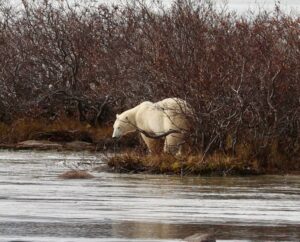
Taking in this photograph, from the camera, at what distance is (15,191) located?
1798 centimetres

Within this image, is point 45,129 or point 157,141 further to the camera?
point 45,129

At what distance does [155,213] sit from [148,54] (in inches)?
635

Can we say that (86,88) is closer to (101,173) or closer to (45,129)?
→ (45,129)

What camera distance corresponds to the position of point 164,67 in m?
25.7

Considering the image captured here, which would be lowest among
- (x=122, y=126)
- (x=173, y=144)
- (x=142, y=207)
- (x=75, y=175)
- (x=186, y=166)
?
(x=142, y=207)

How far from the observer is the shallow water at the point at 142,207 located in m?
12.6

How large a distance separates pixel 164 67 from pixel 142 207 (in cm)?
1034

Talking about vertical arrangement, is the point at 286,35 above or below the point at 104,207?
above

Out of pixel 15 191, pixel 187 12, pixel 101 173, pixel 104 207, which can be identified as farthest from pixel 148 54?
pixel 104 207

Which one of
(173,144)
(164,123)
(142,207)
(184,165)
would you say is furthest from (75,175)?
(142,207)

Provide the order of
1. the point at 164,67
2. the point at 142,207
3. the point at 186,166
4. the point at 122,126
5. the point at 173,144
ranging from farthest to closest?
the point at 122,126, the point at 164,67, the point at 173,144, the point at 186,166, the point at 142,207

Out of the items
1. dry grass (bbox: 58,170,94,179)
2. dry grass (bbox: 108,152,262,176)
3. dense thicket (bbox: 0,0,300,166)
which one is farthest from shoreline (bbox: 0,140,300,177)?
dry grass (bbox: 58,170,94,179)

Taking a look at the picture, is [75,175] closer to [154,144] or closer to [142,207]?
[154,144]

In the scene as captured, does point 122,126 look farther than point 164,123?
Yes
